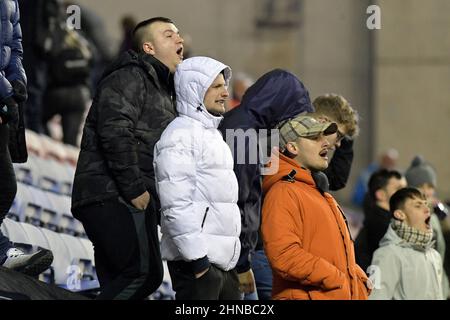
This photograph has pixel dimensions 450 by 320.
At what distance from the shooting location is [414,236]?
35.5 ft

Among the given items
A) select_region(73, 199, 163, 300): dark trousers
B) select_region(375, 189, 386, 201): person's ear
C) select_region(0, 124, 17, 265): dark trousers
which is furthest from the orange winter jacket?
select_region(375, 189, 386, 201): person's ear

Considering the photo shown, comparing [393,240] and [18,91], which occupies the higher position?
[18,91]

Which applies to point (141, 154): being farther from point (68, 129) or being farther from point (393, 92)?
point (393, 92)

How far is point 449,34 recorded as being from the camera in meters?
22.2

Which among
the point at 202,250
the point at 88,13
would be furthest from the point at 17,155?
the point at 88,13

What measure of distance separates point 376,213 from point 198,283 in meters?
3.02

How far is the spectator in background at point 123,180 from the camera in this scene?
29.6 feet

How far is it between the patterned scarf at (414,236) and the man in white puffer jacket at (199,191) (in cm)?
196

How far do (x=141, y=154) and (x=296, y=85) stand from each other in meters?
1.02

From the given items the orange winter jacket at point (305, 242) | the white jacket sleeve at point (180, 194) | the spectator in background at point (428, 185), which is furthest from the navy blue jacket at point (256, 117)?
the spectator in background at point (428, 185)

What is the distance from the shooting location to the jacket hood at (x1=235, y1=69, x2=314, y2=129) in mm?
9742

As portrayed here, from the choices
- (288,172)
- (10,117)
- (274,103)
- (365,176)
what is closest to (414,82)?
(365,176)

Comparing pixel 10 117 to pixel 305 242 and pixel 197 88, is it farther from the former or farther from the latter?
pixel 305 242

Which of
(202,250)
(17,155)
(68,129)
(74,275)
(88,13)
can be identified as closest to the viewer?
(202,250)
